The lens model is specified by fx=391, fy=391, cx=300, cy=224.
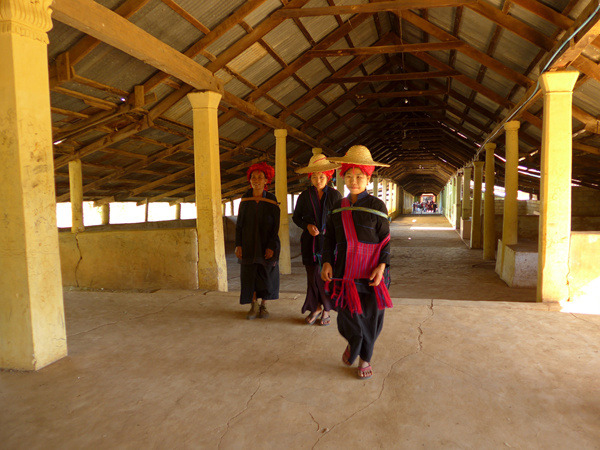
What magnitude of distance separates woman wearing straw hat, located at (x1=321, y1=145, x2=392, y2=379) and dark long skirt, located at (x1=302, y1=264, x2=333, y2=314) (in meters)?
0.95

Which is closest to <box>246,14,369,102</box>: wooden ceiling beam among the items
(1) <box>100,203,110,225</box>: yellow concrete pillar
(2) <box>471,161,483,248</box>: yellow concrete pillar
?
(2) <box>471,161,483,248</box>: yellow concrete pillar

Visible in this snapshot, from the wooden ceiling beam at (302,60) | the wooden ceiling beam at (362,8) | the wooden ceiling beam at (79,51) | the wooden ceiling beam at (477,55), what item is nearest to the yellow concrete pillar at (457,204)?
the wooden ceiling beam at (477,55)

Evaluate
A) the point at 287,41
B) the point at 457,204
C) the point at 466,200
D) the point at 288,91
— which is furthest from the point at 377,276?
the point at 457,204

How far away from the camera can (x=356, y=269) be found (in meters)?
2.77

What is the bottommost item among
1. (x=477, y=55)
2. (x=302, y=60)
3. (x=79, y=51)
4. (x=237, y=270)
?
(x=237, y=270)

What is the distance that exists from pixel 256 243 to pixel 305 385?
172 cm

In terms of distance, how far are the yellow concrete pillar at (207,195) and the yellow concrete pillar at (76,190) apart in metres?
5.74

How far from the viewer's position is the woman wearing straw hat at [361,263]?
9.05 feet

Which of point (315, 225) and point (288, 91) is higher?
point (288, 91)

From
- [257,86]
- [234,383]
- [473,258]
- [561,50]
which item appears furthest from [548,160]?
[473,258]

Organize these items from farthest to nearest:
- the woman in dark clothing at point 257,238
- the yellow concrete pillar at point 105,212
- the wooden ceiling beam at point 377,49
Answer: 1. the yellow concrete pillar at point 105,212
2. the wooden ceiling beam at point 377,49
3. the woman in dark clothing at point 257,238

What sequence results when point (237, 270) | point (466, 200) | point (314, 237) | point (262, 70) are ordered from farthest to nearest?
point (466, 200)
point (237, 270)
point (262, 70)
point (314, 237)

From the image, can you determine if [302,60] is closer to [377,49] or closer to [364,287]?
[377,49]

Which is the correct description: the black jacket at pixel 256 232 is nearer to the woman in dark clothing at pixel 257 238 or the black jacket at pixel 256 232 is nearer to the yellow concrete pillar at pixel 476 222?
the woman in dark clothing at pixel 257 238
